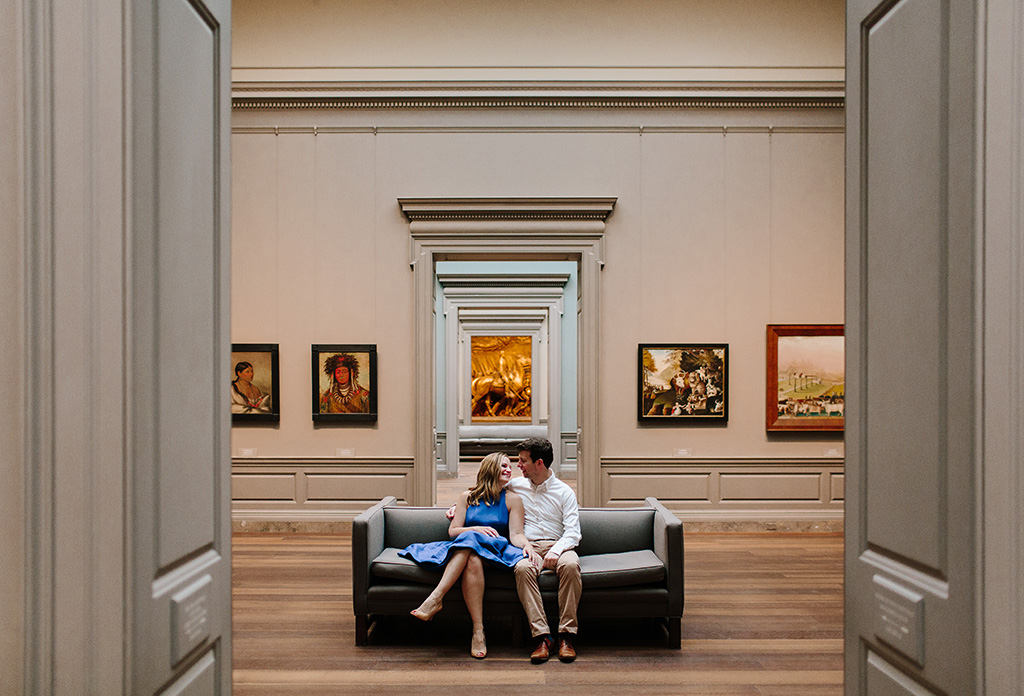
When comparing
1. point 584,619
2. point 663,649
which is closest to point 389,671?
point 584,619

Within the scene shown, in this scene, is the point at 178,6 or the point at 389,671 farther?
the point at 389,671

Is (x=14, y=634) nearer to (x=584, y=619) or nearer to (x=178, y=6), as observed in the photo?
(x=178, y=6)

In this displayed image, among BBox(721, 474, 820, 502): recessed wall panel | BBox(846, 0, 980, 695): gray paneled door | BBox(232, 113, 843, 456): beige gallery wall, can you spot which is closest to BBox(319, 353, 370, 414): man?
BBox(232, 113, 843, 456): beige gallery wall

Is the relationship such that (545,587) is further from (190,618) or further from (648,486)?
(648,486)

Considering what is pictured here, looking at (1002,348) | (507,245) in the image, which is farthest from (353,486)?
(1002,348)

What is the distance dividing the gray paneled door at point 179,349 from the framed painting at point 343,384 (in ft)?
23.8

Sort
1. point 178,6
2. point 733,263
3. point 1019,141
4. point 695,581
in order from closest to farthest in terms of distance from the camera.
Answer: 1. point 1019,141
2. point 178,6
3. point 695,581
4. point 733,263

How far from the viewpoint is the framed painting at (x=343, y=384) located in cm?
949

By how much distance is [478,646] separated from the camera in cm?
516

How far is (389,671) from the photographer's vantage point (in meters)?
4.90

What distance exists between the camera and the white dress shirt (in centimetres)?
570

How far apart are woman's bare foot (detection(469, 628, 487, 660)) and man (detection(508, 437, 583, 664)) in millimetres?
380

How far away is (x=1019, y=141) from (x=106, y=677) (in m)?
2.60

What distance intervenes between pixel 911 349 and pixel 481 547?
3.98m
